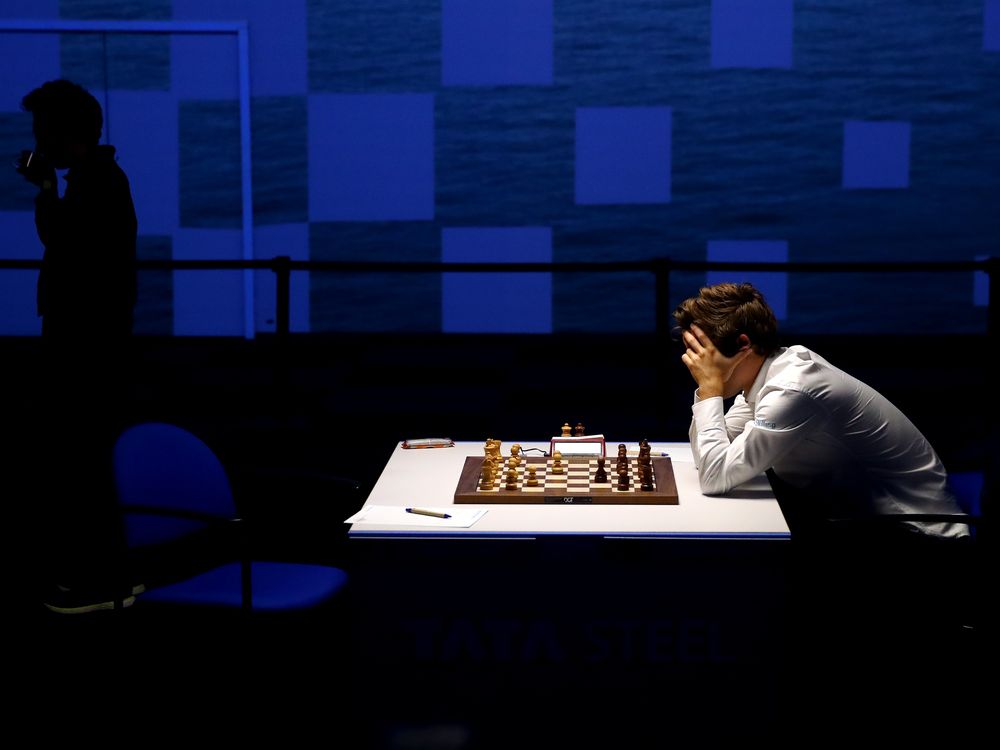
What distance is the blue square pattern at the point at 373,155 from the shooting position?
7.06 meters

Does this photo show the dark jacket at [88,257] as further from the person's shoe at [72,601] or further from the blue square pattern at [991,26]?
the blue square pattern at [991,26]

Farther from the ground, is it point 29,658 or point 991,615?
point 991,615

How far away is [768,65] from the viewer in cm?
696

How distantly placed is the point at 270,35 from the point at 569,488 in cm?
533

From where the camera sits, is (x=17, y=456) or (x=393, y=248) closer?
(x=17, y=456)

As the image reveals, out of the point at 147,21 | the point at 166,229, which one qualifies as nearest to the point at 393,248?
the point at 166,229

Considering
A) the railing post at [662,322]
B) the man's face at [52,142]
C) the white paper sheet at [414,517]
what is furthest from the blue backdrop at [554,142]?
the white paper sheet at [414,517]

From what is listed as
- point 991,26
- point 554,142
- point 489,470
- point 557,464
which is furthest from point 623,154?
point 489,470

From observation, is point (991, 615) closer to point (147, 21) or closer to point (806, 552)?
point (806, 552)

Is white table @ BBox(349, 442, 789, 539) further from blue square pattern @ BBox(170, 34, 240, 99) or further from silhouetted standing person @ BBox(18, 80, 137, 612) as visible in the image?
blue square pattern @ BBox(170, 34, 240, 99)

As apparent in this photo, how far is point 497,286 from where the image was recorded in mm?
7129

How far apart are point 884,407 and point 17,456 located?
10.6 feet

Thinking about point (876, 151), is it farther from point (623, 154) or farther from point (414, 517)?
point (414, 517)

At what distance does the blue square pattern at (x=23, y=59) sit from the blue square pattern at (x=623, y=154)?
10.1ft
